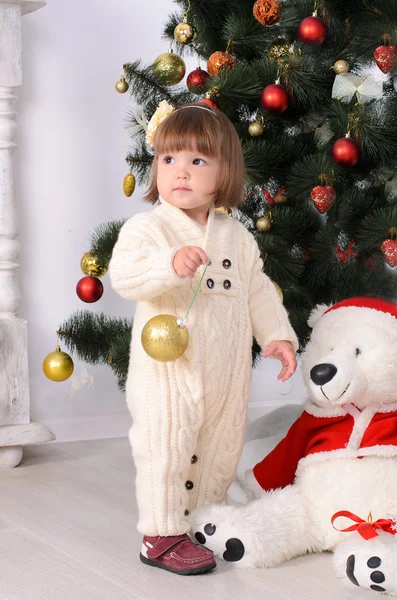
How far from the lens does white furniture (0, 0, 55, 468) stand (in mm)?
1966

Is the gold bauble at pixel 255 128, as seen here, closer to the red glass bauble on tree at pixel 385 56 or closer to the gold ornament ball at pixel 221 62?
the gold ornament ball at pixel 221 62

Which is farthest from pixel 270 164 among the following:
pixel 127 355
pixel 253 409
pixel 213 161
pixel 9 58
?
pixel 253 409

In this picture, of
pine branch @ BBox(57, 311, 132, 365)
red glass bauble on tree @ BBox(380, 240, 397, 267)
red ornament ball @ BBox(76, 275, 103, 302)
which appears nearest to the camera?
red glass bauble on tree @ BBox(380, 240, 397, 267)

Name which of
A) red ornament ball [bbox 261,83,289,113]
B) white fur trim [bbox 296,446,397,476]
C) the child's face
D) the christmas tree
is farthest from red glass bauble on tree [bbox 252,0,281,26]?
white fur trim [bbox 296,446,397,476]

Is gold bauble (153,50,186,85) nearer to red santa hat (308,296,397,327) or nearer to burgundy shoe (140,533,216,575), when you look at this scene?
red santa hat (308,296,397,327)

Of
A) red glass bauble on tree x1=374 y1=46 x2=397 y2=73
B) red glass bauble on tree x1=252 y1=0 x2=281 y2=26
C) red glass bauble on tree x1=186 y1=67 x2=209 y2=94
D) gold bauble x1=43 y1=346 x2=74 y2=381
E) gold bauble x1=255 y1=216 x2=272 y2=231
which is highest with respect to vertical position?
red glass bauble on tree x1=252 y1=0 x2=281 y2=26

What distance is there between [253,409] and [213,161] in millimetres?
1248

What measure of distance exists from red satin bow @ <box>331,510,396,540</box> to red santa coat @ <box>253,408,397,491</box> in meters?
0.10

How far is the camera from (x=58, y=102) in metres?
2.23

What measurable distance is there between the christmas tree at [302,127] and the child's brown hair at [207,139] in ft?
0.66

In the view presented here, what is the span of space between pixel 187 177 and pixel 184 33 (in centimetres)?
50

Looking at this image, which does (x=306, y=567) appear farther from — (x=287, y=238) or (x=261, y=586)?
(x=287, y=238)

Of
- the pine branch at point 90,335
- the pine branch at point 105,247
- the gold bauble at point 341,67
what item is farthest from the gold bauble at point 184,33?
the pine branch at point 90,335

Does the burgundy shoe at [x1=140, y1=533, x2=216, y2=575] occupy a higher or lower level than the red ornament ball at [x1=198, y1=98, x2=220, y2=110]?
lower
